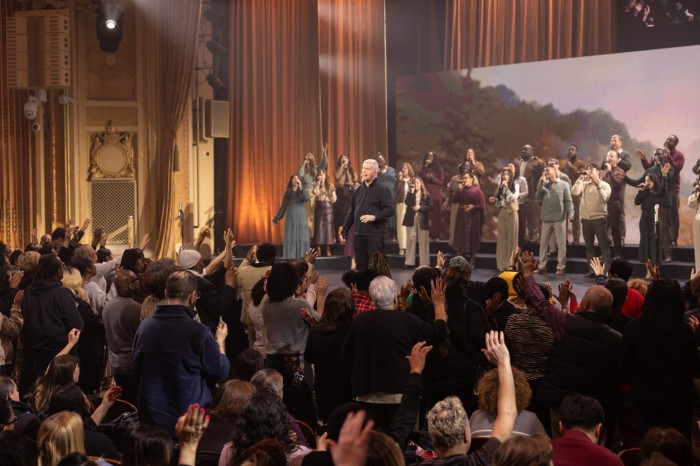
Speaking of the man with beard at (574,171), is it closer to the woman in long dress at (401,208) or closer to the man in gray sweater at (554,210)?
the man in gray sweater at (554,210)

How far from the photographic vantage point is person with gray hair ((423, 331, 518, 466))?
9.14 feet

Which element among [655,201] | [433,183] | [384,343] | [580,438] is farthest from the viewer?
[433,183]

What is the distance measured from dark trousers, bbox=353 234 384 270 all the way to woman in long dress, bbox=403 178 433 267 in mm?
4073

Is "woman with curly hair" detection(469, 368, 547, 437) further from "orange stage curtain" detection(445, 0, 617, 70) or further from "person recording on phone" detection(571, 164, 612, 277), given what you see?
"orange stage curtain" detection(445, 0, 617, 70)

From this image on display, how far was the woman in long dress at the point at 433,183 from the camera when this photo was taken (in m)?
13.1

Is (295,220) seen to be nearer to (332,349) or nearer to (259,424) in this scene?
(332,349)

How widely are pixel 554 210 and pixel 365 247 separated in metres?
4.02

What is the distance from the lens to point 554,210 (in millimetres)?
11289

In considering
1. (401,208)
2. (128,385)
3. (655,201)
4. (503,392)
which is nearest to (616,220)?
(655,201)

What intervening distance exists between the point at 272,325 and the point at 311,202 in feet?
28.2

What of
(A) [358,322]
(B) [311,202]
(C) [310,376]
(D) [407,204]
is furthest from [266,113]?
(A) [358,322]

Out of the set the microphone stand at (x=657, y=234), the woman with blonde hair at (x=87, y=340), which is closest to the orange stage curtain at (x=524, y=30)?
the microphone stand at (x=657, y=234)

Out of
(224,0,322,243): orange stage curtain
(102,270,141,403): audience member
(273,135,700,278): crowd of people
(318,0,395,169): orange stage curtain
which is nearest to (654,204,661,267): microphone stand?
(273,135,700,278): crowd of people

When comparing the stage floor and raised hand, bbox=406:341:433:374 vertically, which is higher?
raised hand, bbox=406:341:433:374
